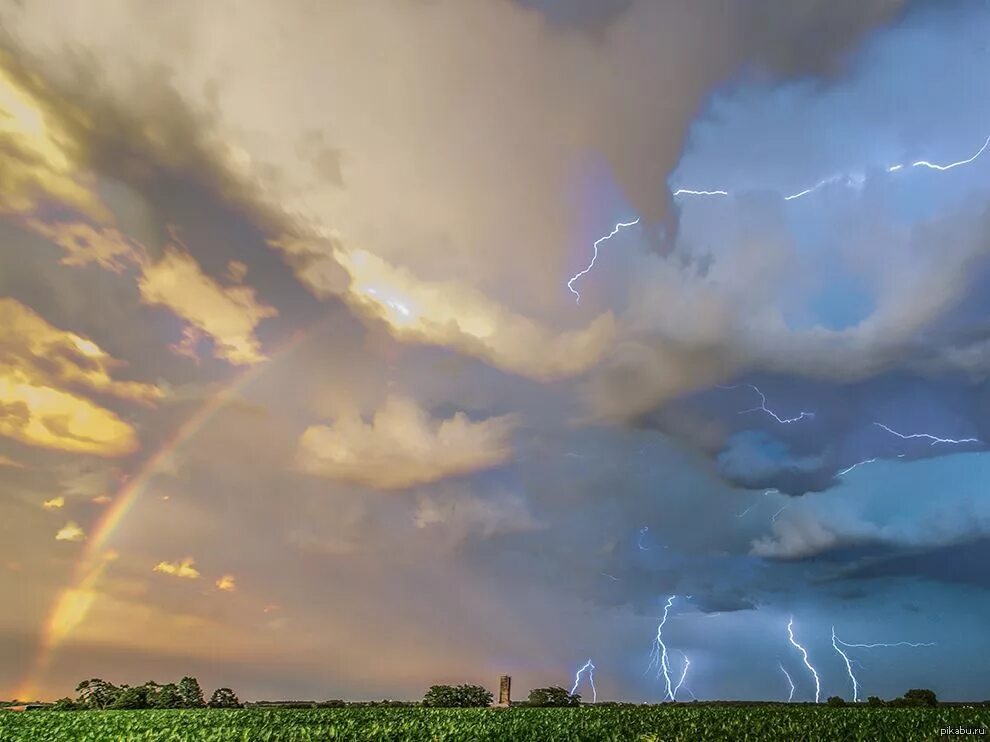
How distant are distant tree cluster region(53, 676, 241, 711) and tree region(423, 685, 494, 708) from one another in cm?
1738

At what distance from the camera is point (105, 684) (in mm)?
61500

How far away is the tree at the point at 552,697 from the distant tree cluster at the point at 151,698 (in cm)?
2659

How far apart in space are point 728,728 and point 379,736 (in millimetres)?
10595

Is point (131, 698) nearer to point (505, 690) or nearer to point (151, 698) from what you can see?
point (151, 698)

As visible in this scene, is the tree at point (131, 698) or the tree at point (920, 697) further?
the tree at point (131, 698)

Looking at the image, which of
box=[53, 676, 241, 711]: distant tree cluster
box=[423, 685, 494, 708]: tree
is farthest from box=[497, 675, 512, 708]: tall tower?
box=[53, 676, 241, 711]: distant tree cluster

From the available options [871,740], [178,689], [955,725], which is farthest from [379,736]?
[178,689]

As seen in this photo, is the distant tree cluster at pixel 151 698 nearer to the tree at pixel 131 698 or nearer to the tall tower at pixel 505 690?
the tree at pixel 131 698

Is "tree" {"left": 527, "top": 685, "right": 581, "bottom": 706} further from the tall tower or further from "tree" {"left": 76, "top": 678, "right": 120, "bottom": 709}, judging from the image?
"tree" {"left": 76, "top": 678, "right": 120, "bottom": 709}

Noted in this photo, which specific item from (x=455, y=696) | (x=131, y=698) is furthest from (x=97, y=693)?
(x=455, y=696)

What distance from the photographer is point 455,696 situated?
55.6m

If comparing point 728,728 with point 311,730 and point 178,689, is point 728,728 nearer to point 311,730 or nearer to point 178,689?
point 311,730

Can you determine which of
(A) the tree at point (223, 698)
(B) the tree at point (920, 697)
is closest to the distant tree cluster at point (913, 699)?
(B) the tree at point (920, 697)

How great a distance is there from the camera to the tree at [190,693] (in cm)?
5753
